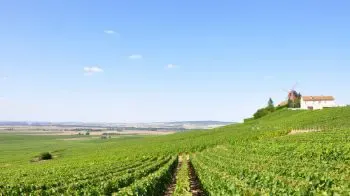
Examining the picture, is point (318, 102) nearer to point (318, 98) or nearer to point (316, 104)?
point (316, 104)

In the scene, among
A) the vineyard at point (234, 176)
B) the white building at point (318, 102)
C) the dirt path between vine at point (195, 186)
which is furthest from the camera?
the white building at point (318, 102)

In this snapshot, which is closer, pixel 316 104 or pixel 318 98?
pixel 316 104

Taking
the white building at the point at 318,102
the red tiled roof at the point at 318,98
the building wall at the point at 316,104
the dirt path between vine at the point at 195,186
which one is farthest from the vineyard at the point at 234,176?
the red tiled roof at the point at 318,98

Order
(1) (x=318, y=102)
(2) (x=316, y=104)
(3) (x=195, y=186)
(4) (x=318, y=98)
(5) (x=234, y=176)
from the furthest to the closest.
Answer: (4) (x=318, y=98)
(1) (x=318, y=102)
(2) (x=316, y=104)
(3) (x=195, y=186)
(5) (x=234, y=176)

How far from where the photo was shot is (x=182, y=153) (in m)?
70.4

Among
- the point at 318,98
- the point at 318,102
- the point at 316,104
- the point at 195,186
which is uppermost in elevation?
the point at 318,98

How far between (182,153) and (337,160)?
37.8 m

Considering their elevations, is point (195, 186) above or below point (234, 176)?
below

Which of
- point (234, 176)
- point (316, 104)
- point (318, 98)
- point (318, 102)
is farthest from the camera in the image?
point (318, 98)

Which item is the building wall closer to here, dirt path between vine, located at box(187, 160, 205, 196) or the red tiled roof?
the red tiled roof

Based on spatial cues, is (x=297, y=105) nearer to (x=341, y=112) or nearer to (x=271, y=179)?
(x=341, y=112)

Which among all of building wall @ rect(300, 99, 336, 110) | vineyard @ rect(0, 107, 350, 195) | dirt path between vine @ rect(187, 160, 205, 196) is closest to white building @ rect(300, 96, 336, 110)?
building wall @ rect(300, 99, 336, 110)

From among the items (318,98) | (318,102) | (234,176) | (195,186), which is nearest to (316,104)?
(318,102)

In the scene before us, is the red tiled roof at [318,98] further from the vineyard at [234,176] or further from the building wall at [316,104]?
the vineyard at [234,176]
